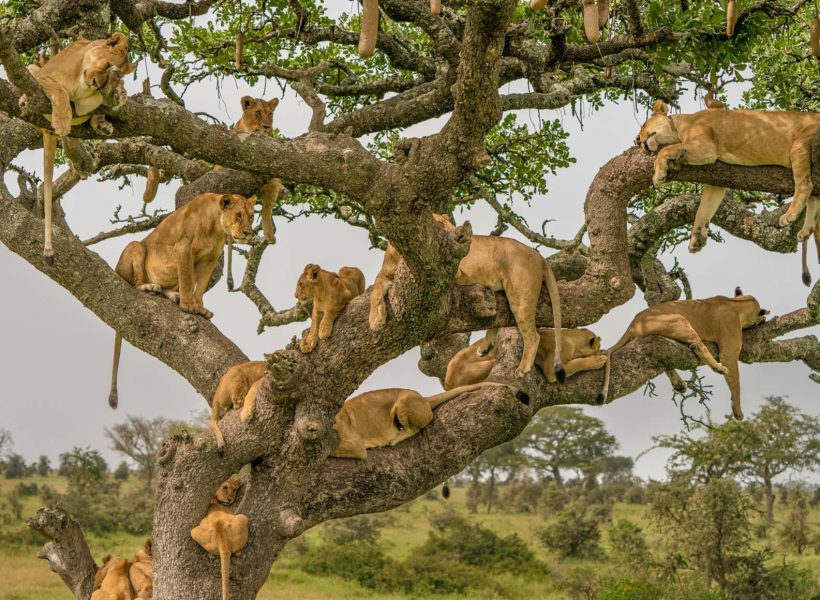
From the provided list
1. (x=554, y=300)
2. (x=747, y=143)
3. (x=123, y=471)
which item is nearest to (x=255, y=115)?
(x=554, y=300)

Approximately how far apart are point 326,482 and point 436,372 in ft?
8.14

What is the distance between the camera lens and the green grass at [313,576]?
59.2 feet

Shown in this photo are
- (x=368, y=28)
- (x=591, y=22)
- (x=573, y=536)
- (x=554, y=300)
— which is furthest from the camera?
(x=573, y=536)

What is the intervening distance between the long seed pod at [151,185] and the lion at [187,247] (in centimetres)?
153

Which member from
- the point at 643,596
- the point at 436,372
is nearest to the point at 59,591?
the point at 643,596

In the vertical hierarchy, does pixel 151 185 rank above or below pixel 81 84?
above

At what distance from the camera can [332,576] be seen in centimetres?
2041

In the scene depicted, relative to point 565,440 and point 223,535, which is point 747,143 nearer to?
point 223,535

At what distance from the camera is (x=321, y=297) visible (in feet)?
20.9

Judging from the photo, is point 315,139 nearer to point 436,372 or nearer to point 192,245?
point 192,245

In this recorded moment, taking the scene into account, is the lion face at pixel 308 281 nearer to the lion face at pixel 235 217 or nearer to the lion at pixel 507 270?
the lion at pixel 507 270

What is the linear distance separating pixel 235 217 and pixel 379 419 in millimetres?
1620

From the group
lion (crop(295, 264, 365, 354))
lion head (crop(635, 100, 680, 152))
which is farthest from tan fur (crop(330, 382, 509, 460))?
lion head (crop(635, 100, 680, 152))

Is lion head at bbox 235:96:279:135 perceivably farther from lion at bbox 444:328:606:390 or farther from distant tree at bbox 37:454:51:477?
distant tree at bbox 37:454:51:477
